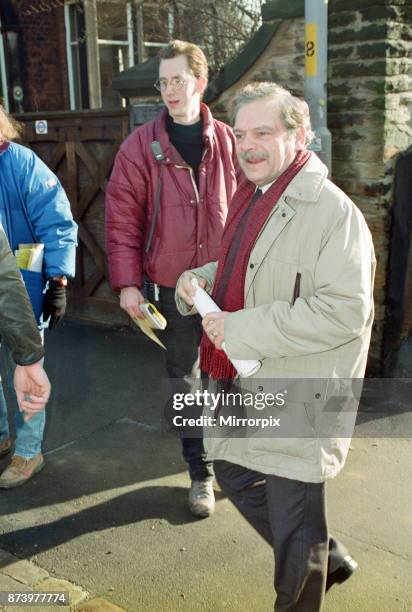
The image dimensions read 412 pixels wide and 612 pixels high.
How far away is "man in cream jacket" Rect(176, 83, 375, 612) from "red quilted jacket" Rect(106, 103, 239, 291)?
1.02 metres

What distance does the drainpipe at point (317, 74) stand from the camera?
480 centimetres

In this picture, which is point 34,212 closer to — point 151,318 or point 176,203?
point 176,203

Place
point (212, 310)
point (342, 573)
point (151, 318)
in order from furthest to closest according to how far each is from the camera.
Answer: point (151, 318) → point (342, 573) → point (212, 310)

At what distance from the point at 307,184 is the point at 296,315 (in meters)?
0.46

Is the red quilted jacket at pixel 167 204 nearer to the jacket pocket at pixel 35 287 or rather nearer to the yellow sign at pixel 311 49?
the jacket pocket at pixel 35 287

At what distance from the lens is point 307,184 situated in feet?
8.18

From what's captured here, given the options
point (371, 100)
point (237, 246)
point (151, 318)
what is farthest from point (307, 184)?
point (371, 100)

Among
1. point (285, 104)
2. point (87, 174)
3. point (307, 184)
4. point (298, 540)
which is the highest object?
point (285, 104)

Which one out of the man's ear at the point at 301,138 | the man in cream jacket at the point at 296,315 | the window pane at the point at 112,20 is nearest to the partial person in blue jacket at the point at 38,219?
the man in cream jacket at the point at 296,315

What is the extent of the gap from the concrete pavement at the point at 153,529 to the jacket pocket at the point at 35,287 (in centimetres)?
104

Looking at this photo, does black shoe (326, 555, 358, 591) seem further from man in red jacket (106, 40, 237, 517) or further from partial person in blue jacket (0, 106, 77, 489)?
partial person in blue jacket (0, 106, 77, 489)

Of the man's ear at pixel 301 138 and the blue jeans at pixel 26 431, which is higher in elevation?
the man's ear at pixel 301 138

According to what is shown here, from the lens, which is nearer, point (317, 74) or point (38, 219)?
point (38, 219)

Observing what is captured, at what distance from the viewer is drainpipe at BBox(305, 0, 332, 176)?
4.80m
